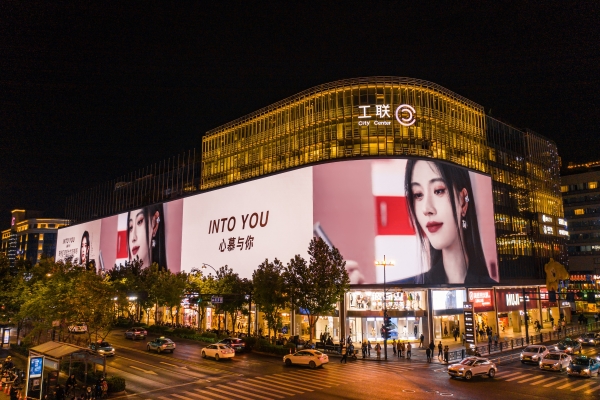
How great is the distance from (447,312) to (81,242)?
359 feet

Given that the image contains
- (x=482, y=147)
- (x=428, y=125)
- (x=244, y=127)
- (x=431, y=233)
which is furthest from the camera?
(x=244, y=127)

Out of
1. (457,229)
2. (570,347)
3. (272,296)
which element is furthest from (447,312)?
(272,296)

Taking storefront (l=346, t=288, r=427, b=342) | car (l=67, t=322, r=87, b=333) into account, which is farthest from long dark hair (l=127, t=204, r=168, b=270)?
storefront (l=346, t=288, r=427, b=342)

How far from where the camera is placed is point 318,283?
5188 cm

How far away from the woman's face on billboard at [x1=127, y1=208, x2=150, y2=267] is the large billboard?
1039 inches

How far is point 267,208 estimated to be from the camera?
73312 mm

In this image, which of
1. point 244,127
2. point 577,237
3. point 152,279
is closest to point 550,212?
point 577,237

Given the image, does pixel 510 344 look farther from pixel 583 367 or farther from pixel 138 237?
pixel 138 237

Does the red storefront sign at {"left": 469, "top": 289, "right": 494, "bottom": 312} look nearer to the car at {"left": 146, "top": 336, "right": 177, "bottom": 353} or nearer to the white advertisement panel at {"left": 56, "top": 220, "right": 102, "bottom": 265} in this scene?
the car at {"left": 146, "top": 336, "right": 177, "bottom": 353}

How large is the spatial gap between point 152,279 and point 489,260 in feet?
188

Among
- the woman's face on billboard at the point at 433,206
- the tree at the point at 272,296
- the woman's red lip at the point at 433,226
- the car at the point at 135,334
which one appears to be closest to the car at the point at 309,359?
the tree at the point at 272,296

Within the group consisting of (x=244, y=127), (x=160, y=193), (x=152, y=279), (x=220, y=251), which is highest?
(x=244, y=127)

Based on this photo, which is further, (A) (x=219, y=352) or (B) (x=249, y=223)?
(B) (x=249, y=223)

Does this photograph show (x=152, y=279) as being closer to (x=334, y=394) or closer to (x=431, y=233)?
(x=431, y=233)
